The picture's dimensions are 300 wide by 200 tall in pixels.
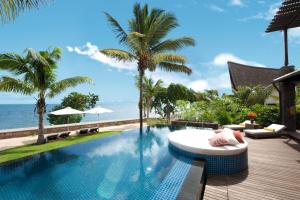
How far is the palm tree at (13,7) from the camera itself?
2.72m

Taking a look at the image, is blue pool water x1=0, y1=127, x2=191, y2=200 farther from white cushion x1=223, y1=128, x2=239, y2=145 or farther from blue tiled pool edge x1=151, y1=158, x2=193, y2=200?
white cushion x1=223, y1=128, x2=239, y2=145

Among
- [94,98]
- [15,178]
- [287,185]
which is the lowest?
[15,178]

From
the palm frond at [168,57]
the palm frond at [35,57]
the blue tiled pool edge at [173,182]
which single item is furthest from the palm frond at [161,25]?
the blue tiled pool edge at [173,182]

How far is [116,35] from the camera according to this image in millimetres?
12961

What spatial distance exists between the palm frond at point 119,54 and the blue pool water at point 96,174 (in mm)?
6182

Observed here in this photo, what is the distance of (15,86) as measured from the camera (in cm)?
961

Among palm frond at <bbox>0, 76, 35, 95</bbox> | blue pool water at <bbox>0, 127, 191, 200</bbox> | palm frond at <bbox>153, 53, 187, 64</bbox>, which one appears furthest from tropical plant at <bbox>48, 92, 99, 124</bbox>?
blue pool water at <bbox>0, 127, 191, 200</bbox>

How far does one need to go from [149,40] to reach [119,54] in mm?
2139

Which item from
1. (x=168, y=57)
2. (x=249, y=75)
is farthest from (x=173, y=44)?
(x=249, y=75)

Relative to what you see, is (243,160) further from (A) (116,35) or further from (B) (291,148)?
(A) (116,35)

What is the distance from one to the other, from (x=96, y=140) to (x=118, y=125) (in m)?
6.60

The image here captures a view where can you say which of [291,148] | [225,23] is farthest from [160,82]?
[291,148]

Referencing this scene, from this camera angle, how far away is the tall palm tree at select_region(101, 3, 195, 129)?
1259 cm

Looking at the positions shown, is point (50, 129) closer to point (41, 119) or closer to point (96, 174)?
point (41, 119)
